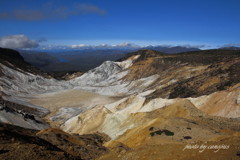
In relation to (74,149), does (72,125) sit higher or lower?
lower

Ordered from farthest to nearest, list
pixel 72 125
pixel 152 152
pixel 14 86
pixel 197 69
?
pixel 14 86 → pixel 197 69 → pixel 72 125 → pixel 152 152

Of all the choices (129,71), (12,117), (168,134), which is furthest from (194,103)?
(129,71)

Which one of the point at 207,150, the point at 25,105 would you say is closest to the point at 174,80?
the point at 25,105

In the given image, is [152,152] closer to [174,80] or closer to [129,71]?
[174,80]

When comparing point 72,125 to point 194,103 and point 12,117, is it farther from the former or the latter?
point 194,103

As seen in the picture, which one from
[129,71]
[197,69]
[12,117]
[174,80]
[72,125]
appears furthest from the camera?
[129,71]

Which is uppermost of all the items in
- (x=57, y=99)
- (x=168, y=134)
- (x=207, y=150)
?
(x=207, y=150)

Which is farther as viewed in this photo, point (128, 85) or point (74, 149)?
point (128, 85)

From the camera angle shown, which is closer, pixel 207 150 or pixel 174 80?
pixel 207 150

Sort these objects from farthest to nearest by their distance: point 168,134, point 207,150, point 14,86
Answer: point 14,86
point 168,134
point 207,150
